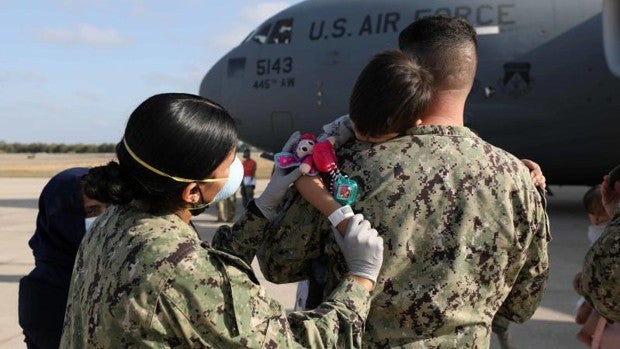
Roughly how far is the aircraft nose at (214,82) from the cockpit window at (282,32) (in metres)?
1.30

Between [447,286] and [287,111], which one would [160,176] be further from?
[287,111]

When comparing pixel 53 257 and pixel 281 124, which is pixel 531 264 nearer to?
pixel 53 257

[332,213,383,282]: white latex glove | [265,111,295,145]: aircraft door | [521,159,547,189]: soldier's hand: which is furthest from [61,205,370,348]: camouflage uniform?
[265,111,295,145]: aircraft door

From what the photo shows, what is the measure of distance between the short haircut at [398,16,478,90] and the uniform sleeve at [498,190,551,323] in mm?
462

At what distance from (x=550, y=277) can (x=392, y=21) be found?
18.7 ft

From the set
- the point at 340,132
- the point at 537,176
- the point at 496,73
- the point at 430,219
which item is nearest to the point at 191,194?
the point at 340,132

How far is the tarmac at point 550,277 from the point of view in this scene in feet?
18.3

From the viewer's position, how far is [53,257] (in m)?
3.32

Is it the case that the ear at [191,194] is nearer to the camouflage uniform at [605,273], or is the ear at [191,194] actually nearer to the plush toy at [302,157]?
the plush toy at [302,157]

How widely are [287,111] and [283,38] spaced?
1430 mm

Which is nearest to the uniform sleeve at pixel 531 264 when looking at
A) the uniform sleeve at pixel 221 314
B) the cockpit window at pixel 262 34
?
the uniform sleeve at pixel 221 314

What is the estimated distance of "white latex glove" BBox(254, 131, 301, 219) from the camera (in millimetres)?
2211

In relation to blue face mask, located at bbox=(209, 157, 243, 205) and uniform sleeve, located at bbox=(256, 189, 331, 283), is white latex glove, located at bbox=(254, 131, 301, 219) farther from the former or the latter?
blue face mask, located at bbox=(209, 157, 243, 205)

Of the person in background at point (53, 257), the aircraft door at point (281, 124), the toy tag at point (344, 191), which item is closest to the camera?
the toy tag at point (344, 191)
